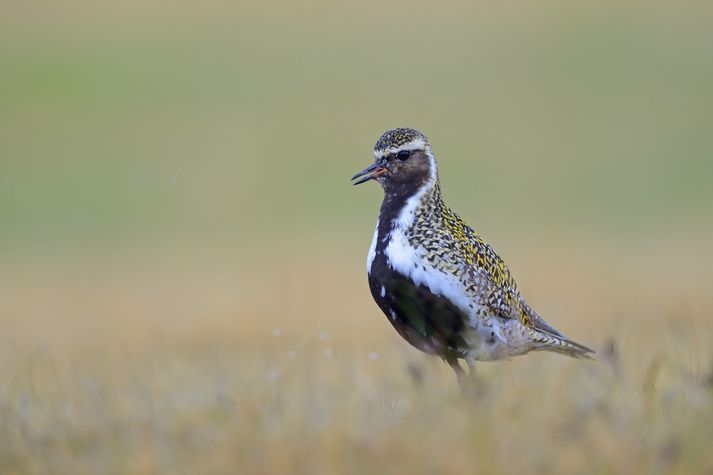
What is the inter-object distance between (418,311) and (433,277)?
22 cm

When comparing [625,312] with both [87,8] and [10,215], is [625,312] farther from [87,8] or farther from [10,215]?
[87,8]

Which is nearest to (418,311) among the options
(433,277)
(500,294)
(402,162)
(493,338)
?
(433,277)

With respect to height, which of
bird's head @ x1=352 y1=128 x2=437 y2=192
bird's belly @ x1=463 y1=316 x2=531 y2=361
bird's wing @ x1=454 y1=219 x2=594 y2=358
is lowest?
bird's belly @ x1=463 y1=316 x2=531 y2=361

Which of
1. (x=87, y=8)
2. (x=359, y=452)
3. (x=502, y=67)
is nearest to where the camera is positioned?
(x=359, y=452)

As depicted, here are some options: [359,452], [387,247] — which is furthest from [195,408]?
[387,247]

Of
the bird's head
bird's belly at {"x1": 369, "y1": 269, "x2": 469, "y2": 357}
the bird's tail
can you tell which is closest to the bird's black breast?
bird's belly at {"x1": 369, "y1": 269, "x2": 469, "y2": 357}

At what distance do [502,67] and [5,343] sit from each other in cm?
2136

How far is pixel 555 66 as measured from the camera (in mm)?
32969

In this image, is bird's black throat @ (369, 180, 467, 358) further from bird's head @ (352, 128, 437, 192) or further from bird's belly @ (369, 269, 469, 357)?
bird's head @ (352, 128, 437, 192)

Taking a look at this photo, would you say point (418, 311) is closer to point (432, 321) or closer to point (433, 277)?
point (432, 321)

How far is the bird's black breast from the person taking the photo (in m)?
7.07

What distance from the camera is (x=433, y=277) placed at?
7.09 metres

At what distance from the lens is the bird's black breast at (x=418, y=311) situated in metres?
7.07

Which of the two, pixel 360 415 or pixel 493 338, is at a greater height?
pixel 493 338
